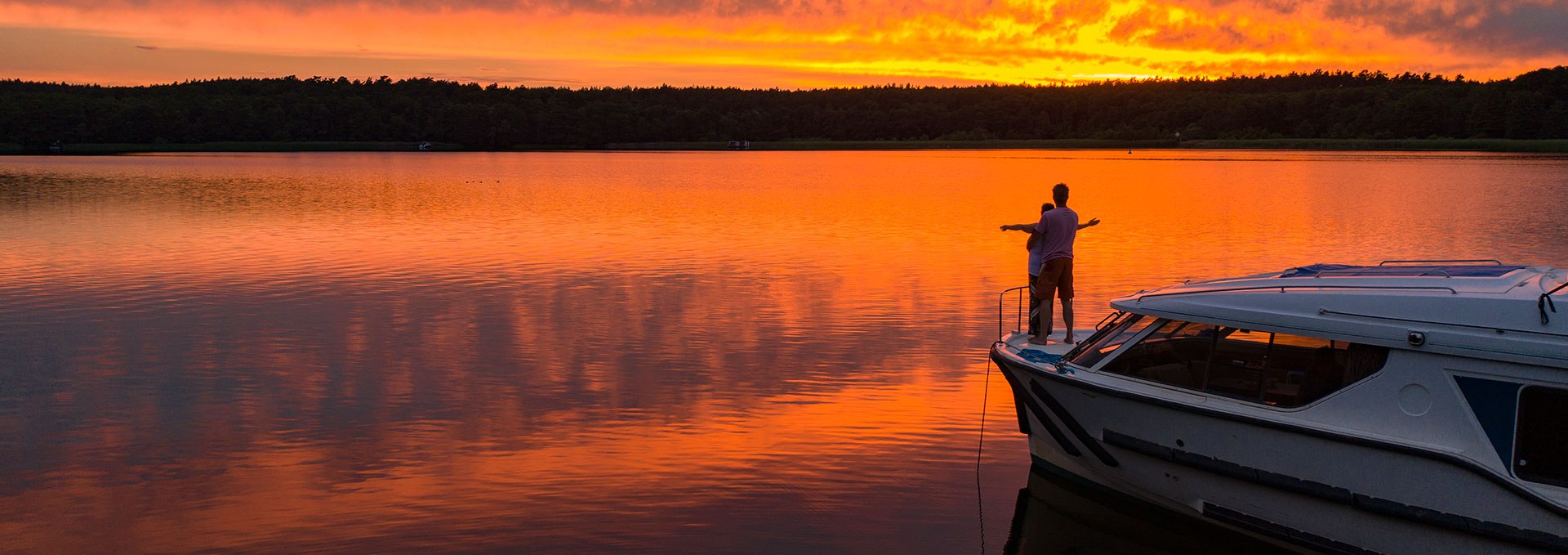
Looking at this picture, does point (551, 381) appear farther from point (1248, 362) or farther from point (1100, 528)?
point (1248, 362)

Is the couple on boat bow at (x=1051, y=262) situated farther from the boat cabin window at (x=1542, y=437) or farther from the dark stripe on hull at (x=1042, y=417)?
the boat cabin window at (x=1542, y=437)

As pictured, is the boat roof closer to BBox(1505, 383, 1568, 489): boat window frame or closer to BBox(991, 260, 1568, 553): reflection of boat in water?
BBox(991, 260, 1568, 553): reflection of boat in water

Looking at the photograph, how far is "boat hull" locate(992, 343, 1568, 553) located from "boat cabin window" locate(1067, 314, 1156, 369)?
0.32 metres

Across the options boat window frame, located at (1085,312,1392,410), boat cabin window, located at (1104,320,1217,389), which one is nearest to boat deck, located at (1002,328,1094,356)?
boat window frame, located at (1085,312,1392,410)

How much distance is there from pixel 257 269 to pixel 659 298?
35.8 ft

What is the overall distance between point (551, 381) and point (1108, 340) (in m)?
7.70

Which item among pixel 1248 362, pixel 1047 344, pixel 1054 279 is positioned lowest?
pixel 1047 344

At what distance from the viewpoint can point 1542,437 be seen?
889 cm

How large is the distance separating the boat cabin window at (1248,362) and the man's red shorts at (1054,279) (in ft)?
10.7

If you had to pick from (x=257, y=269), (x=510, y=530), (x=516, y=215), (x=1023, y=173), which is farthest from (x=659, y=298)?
(x=1023, y=173)

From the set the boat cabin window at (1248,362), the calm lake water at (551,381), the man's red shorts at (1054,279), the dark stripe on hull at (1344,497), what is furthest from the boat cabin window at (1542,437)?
the man's red shorts at (1054,279)

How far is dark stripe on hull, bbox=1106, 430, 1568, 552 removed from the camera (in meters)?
8.89

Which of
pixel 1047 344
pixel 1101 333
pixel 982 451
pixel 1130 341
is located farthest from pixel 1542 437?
pixel 982 451

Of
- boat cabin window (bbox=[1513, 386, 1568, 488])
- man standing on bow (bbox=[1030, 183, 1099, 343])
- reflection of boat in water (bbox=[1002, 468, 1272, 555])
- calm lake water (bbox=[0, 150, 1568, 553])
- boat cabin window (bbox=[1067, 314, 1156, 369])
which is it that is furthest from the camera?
man standing on bow (bbox=[1030, 183, 1099, 343])
